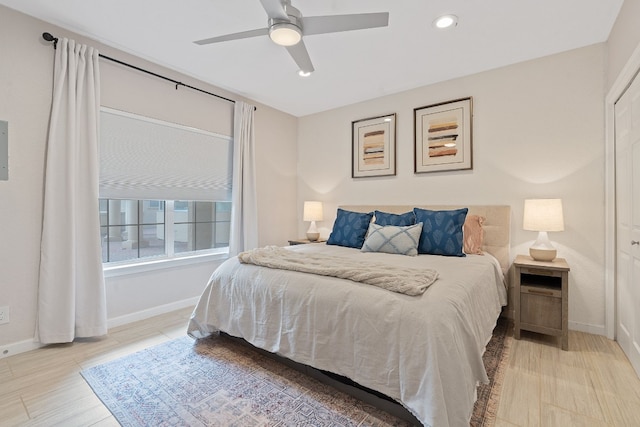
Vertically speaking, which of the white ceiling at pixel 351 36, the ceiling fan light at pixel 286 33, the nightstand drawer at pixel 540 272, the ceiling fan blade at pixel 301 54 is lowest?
the nightstand drawer at pixel 540 272

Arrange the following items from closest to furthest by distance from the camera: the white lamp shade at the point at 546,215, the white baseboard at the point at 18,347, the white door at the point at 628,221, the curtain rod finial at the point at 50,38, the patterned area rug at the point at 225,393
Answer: the patterned area rug at the point at 225,393 → the white door at the point at 628,221 → the white baseboard at the point at 18,347 → the curtain rod finial at the point at 50,38 → the white lamp shade at the point at 546,215

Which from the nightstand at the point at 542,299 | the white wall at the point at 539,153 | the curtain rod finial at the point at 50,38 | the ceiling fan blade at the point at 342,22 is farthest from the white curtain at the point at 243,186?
the nightstand at the point at 542,299

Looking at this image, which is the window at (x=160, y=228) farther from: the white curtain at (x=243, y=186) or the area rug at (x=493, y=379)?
the area rug at (x=493, y=379)

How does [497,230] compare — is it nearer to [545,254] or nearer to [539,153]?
[545,254]

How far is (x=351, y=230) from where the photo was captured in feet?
11.0

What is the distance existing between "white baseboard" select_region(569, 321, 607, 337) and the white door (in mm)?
120

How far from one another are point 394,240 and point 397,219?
43 centimetres

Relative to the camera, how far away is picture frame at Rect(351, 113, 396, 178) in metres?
3.85

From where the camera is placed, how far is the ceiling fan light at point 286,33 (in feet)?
6.15

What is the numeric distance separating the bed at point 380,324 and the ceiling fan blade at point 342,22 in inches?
61.7

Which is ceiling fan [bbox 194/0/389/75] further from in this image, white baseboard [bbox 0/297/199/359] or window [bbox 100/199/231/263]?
white baseboard [bbox 0/297/199/359]

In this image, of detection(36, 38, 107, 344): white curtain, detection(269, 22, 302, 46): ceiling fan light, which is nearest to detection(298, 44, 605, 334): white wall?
detection(269, 22, 302, 46): ceiling fan light

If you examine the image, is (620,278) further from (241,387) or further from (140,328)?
(140,328)

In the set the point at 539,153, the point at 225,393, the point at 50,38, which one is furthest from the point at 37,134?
the point at 539,153
